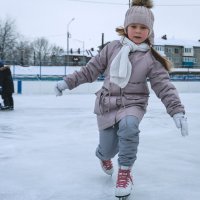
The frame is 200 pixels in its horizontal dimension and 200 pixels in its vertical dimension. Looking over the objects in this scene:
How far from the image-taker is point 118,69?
2.76 metres

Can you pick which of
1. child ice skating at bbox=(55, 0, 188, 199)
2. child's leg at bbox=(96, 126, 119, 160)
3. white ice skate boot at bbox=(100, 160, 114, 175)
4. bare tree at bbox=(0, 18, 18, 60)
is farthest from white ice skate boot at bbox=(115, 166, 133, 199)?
bare tree at bbox=(0, 18, 18, 60)

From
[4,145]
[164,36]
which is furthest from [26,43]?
[4,145]

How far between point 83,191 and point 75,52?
81740mm

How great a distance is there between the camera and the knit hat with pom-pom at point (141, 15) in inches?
112

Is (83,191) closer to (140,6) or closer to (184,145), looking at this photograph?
(140,6)

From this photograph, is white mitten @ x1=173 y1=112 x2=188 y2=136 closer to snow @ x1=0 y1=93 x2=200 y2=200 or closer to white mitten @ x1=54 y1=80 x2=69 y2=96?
snow @ x1=0 y1=93 x2=200 y2=200

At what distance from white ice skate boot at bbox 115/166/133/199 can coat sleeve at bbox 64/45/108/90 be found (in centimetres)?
68

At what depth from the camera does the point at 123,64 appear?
2695 millimetres

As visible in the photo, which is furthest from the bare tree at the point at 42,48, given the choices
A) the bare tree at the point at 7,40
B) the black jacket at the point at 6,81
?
the black jacket at the point at 6,81

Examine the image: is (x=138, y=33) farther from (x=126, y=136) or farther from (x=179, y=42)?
(x=179, y=42)

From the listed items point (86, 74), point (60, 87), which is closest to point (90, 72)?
point (86, 74)

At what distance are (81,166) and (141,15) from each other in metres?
1.34

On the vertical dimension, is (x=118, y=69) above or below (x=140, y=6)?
below

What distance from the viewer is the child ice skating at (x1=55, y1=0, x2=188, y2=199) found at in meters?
2.62
